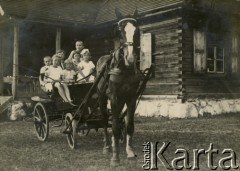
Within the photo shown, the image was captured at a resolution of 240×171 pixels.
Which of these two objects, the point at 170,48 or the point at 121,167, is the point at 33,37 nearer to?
the point at 170,48

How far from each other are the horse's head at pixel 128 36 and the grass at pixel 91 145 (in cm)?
113

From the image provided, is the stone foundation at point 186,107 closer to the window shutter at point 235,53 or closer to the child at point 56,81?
the window shutter at point 235,53

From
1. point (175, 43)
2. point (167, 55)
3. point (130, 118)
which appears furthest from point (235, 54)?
point (130, 118)

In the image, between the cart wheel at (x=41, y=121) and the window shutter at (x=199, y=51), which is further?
the window shutter at (x=199, y=51)

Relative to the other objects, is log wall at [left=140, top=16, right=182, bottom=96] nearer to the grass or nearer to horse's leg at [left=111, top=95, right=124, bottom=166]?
the grass

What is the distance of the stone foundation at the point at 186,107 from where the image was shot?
832cm

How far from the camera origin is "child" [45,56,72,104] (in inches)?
197

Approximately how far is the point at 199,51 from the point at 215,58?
70 centimetres

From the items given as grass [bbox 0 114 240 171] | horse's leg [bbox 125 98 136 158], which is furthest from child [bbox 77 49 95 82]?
horse's leg [bbox 125 98 136 158]

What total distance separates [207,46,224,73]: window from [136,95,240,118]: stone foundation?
0.89 meters

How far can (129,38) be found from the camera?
3.52 m

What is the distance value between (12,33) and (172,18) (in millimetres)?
4229

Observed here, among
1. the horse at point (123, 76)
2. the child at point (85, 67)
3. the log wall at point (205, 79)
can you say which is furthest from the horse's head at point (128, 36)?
the log wall at point (205, 79)

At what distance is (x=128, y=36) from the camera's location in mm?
3537
